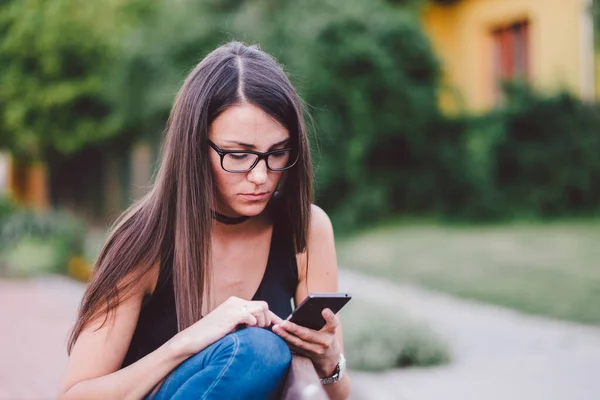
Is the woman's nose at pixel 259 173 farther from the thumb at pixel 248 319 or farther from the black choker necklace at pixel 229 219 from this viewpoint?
the thumb at pixel 248 319

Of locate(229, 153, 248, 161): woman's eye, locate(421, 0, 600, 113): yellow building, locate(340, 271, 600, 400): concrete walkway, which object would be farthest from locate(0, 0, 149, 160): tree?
locate(229, 153, 248, 161): woman's eye

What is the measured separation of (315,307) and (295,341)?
137 mm

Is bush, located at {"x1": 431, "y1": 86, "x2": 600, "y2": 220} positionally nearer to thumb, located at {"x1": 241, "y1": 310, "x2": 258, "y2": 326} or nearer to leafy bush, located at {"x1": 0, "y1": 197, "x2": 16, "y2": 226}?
leafy bush, located at {"x1": 0, "y1": 197, "x2": 16, "y2": 226}

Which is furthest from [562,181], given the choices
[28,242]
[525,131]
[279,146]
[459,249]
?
[279,146]

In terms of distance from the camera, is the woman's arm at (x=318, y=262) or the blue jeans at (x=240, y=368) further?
the woman's arm at (x=318, y=262)

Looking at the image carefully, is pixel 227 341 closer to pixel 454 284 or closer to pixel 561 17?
pixel 454 284

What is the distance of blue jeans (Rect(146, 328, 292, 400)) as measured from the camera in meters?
1.88

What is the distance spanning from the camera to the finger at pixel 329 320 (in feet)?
6.67

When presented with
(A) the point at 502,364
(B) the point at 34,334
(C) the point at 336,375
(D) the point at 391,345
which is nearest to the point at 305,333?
(C) the point at 336,375

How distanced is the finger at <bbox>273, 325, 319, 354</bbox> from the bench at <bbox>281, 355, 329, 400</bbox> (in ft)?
0.12

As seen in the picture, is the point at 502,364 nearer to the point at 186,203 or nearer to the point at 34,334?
the point at 186,203

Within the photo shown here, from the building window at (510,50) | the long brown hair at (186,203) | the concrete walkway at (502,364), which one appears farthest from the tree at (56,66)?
the long brown hair at (186,203)

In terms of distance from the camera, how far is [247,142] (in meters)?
2.24

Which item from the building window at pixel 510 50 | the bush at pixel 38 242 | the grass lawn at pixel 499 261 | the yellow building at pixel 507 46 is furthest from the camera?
the building window at pixel 510 50
